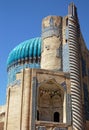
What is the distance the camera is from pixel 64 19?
18.8m

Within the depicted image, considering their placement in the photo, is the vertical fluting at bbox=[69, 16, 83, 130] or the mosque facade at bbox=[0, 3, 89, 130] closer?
the mosque facade at bbox=[0, 3, 89, 130]

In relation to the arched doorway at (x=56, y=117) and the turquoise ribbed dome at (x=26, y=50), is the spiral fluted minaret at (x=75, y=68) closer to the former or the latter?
the arched doorway at (x=56, y=117)

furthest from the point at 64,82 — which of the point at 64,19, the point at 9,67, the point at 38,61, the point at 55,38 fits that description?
the point at 9,67

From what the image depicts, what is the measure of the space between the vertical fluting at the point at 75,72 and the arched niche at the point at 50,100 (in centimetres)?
63

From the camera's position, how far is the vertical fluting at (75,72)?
15962 mm

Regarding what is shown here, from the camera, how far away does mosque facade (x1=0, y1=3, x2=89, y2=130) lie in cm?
1541

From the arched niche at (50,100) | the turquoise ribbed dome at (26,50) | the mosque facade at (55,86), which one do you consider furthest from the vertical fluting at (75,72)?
the turquoise ribbed dome at (26,50)

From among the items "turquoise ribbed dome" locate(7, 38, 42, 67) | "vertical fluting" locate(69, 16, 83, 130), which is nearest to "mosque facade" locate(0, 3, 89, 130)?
"vertical fluting" locate(69, 16, 83, 130)

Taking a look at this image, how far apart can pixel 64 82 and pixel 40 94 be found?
165 centimetres

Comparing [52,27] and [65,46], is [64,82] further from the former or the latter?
[52,27]

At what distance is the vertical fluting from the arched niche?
2.07 ft

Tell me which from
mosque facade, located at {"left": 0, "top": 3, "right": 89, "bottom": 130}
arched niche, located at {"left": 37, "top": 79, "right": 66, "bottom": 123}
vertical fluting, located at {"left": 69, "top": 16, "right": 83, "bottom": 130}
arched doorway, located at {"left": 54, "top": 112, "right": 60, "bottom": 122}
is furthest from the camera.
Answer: arched doorway, located at {"left": 54, "top": 112, "right": 60, "bottom": 122}

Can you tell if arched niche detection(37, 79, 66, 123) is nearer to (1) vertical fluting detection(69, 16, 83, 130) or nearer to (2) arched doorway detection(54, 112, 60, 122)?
(2) arched doorway detection(54, 112, 60, 122)

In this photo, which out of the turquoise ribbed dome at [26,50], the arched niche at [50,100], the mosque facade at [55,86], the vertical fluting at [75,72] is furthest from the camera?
the turquoise ribbed dome at [26,50]
